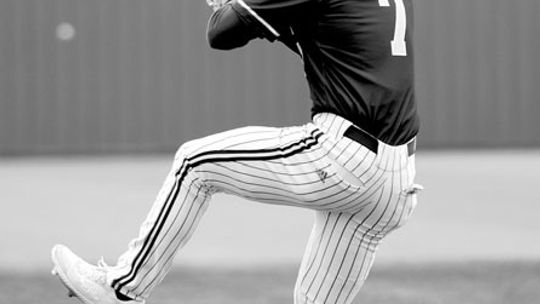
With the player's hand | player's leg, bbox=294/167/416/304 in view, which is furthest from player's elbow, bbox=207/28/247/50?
player's leg, bbox=294/167/416/304

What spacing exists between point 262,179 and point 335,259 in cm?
59

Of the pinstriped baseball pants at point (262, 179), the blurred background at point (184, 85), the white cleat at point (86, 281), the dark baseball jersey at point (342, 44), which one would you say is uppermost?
the dark baseball jersey at point (342, 44)

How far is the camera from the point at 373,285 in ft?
25.1

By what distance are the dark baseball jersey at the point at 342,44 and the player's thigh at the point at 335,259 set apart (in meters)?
0.47

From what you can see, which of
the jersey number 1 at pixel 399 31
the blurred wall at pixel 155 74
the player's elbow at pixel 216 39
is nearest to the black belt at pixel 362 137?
the jersey number 1 at pixel 399 31

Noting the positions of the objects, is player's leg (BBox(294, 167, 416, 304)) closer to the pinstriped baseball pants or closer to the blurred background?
the pinstriped baseball pants

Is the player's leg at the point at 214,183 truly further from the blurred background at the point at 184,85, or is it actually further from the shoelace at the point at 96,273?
the blurred background at the point at 184,85

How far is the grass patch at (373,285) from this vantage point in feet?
23.4

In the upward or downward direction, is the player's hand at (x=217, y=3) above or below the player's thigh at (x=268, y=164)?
above

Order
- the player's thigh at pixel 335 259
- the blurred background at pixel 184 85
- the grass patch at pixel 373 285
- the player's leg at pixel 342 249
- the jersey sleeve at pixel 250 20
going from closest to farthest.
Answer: the jersey sleeve at pixel 250 20
the player's leg at pixel 342 249
the player's thigh at pixel 335 259
the grass patch at pixel 373 285
the blurred background at pixel 184 85

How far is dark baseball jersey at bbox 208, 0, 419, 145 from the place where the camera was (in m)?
4.36

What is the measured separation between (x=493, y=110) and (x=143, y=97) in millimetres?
5039

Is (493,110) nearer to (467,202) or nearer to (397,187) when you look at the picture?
(467,202)

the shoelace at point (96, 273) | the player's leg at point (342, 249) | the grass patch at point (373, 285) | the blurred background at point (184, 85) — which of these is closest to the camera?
the shoelace at point (96, 273)
